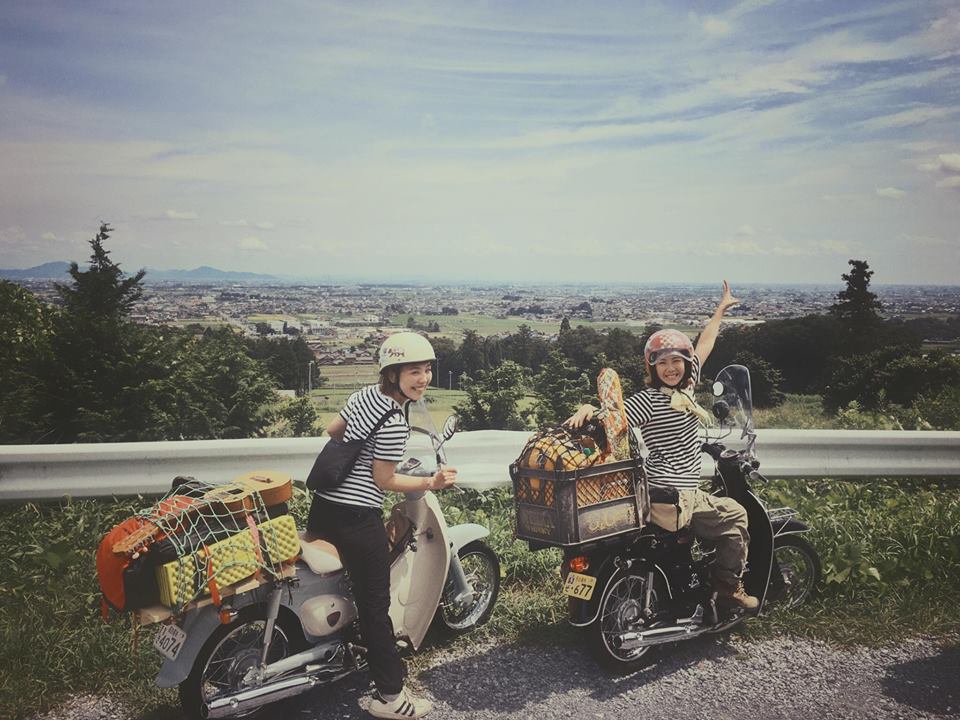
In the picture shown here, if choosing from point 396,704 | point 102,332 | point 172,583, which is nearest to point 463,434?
point 396,704

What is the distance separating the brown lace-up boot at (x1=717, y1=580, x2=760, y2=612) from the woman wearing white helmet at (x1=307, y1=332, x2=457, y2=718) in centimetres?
176

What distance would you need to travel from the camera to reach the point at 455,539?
437 centimetres

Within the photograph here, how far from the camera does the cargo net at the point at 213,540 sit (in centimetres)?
305

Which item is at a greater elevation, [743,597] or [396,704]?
[743,597]

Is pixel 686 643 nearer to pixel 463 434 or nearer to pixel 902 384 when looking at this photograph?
pixel 463 434

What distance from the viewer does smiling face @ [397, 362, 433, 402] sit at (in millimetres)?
3650

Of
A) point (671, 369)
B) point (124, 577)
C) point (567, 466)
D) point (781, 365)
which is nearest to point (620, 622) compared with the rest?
point (567, 466)

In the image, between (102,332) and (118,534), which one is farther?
(102,332)

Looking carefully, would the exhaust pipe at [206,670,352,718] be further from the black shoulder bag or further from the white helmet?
the white helmet

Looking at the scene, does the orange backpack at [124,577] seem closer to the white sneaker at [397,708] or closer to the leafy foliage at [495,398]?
the white sneaker at [397,708]

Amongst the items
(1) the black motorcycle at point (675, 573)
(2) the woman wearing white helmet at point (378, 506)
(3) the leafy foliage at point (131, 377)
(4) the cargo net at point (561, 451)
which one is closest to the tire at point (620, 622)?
(1) the black motorcycle at point (675, 573)

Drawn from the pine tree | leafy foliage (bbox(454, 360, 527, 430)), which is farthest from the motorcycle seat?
the pine tree

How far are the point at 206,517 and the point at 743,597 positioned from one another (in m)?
2.94

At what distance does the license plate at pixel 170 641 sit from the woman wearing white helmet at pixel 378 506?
2.48ft
